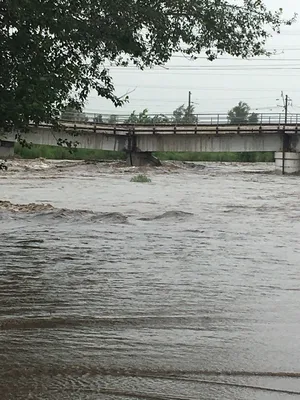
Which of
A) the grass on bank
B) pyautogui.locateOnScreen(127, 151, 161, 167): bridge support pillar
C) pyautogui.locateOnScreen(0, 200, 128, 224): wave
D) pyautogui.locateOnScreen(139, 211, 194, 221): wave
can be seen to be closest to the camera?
pyautogui.locateOnScreen(0, 200, 128, 224): wave

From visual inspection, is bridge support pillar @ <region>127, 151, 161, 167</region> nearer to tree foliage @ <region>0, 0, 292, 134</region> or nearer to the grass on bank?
the grass on bank

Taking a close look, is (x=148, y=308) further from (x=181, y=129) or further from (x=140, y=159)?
(x=140, y=159)

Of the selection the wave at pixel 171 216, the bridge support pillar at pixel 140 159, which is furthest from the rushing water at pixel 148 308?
the bridge support pillar at pixel 140 159

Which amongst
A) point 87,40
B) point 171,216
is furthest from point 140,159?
point 87,40

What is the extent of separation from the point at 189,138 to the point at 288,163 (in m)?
8.53

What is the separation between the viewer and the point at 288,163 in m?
54.8

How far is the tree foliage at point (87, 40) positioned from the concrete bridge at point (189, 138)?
141 ft

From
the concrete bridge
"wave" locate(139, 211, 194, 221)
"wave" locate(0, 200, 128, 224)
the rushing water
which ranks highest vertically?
the concrete bridge

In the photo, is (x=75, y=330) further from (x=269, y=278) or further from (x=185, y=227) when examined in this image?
(x=185, y=227)

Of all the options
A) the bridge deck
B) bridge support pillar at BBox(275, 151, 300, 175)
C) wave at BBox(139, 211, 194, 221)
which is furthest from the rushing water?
the bridge deck

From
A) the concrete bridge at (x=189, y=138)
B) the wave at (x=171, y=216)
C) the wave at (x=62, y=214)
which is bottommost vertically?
the wave at (x=171, y=216)

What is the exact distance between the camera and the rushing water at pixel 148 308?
5.39 meters

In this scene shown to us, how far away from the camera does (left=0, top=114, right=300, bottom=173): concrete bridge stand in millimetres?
55531

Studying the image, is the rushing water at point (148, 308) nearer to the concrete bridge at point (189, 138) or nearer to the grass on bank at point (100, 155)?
the concrete bridge at point (189, 138)
